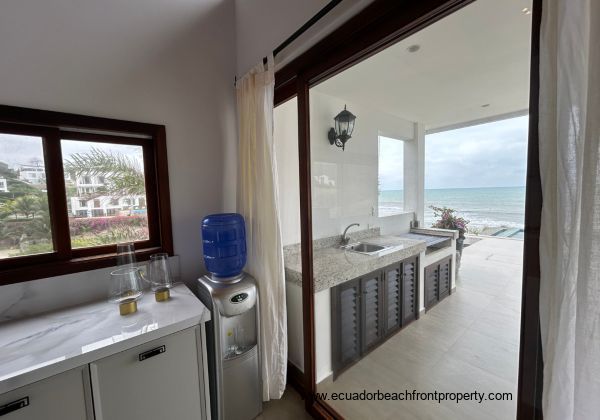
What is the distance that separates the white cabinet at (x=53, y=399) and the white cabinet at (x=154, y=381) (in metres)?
0.04

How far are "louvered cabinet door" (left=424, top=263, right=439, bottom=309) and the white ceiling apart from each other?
4.97ft

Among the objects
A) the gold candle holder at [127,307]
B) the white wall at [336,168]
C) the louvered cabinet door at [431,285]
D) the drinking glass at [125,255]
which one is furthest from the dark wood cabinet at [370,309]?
the drinking glass at [125,255]

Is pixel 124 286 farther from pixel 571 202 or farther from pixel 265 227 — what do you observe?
pixel 571 202

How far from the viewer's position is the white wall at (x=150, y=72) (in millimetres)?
1229

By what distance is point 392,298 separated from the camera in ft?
7.40

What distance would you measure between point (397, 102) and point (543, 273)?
239 cm

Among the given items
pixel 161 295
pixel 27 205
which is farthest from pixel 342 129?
pixel 27 205

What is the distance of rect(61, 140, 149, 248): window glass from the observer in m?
1.42

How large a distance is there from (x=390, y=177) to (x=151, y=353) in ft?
9.18

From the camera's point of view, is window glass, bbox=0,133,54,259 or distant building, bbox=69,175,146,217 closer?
window glass, bbox=0,133,54,259

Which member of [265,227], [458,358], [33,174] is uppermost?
[33,174]

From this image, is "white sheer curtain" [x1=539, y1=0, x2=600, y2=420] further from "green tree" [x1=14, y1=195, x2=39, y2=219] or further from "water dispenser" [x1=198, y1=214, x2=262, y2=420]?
"green tree" [x1=14, y1=195, x2=39, y2=219]

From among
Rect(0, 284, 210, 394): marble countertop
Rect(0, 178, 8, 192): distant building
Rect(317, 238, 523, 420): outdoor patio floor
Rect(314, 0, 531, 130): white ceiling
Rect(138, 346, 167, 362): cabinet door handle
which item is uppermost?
Rect(314, 0, 531, 130): white ceiling

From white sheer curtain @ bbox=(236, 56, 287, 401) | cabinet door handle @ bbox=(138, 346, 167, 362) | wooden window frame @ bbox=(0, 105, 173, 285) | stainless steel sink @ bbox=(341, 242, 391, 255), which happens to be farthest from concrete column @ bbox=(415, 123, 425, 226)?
cabinet door handle @ bbox=(138, 346, 167, 362)
